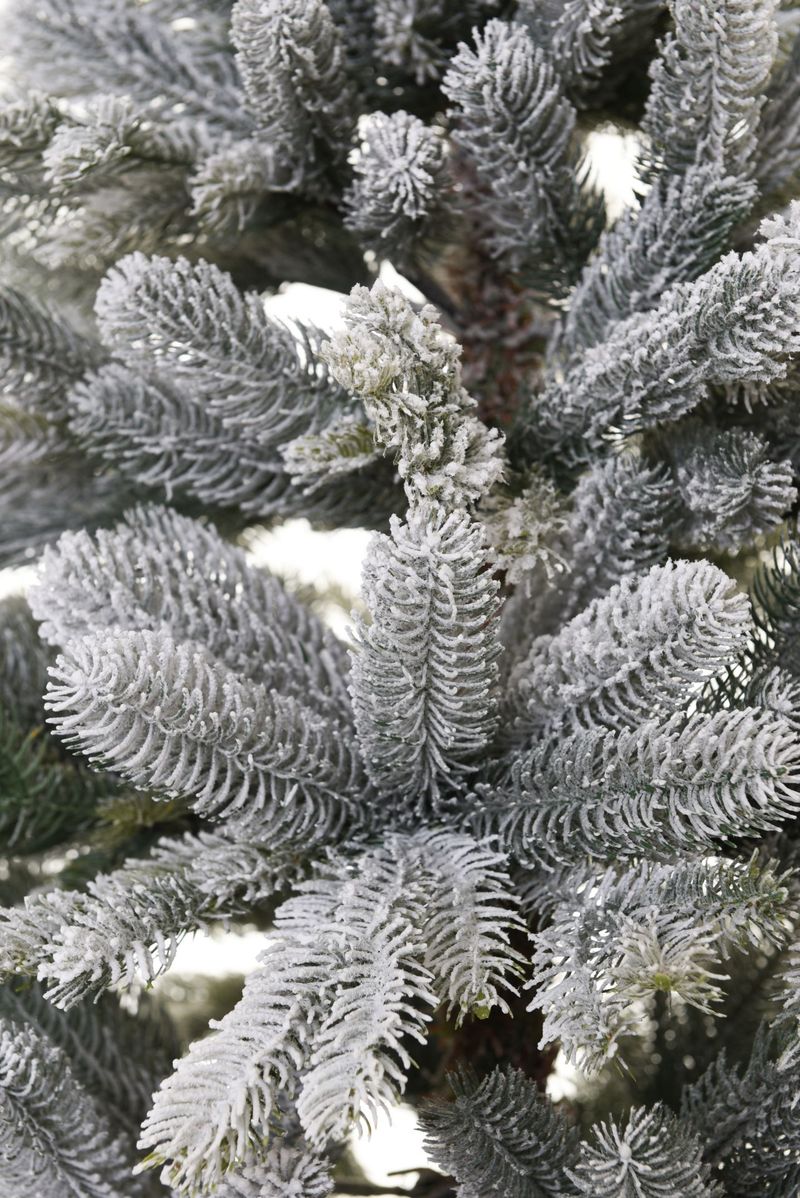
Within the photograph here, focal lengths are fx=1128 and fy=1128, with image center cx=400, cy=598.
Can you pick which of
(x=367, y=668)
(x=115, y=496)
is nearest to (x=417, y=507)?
(x=367, y=668)

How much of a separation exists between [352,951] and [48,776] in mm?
214

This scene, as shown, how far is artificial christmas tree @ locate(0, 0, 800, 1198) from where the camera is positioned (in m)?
0.33

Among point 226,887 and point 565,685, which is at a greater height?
point 565,685

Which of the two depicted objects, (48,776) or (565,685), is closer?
(565,685)

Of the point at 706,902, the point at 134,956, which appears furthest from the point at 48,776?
the point at 706,902

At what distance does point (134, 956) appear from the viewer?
1.12 ft

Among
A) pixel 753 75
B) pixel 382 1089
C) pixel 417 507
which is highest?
pixel 753 75

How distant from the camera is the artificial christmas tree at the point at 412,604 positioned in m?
0.33

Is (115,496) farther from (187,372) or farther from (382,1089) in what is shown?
(382,1089)

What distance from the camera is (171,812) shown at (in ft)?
1.62

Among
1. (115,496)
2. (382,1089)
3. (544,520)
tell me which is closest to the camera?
(382,1089)

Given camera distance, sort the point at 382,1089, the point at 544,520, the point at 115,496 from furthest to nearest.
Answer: the point at 115,496 < the point at 544,520 < the point at 382,1089

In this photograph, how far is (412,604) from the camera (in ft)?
1.06

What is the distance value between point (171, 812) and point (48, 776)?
6cm
